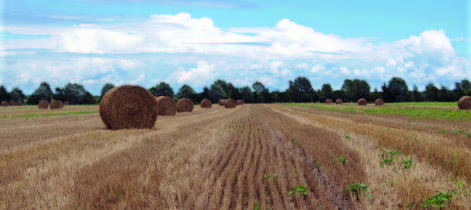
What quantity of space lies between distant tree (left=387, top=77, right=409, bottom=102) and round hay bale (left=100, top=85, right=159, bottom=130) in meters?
105

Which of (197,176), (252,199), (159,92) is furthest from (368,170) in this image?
(159,92)

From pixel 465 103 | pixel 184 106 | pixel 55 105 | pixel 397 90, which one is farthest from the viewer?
pixel 397 90

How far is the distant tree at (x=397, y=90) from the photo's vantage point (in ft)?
360

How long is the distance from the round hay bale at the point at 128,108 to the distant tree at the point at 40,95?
99690mm

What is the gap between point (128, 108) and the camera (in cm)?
1944

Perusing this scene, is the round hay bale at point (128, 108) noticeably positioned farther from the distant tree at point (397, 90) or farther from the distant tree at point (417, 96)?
the distant tree at point (417, 96)

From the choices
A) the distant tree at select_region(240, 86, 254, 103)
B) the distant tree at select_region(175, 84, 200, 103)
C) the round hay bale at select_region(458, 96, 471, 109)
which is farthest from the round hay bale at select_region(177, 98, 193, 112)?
the distant tree at select_region(240, 86, 254, 103)

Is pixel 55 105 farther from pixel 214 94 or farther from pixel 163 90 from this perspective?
pixel 214 94

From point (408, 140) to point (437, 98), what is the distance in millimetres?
109766

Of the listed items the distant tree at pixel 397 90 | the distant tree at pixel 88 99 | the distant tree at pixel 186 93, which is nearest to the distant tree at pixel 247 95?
the distant tree at pixel 186 93

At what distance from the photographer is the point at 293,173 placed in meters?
7.77

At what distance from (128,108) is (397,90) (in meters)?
111

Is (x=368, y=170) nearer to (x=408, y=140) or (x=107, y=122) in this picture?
(x=408, y=140)

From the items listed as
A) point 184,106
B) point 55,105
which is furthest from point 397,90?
point 55,105
